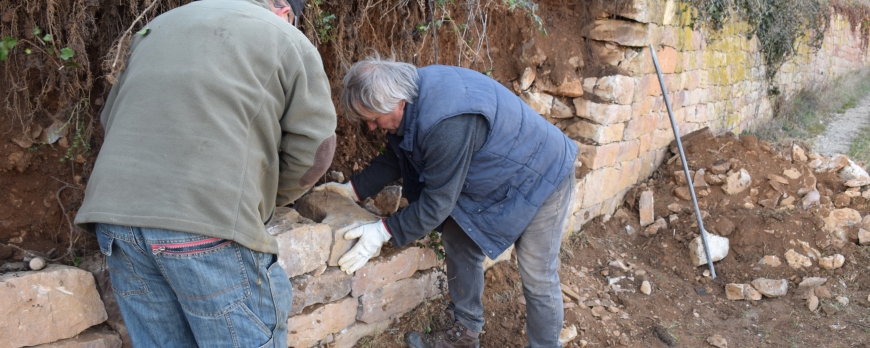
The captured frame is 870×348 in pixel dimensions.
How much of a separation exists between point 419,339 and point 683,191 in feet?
9.94

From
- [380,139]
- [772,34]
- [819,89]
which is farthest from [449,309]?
[819,89]

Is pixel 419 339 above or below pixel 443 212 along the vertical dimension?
below

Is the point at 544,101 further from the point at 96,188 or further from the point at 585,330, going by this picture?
the point at 96,188

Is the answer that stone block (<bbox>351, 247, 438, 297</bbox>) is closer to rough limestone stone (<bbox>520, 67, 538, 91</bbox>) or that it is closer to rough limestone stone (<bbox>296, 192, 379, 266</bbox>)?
rough limestone stone (<bbox>296, 192, 379, 266</bbox>)

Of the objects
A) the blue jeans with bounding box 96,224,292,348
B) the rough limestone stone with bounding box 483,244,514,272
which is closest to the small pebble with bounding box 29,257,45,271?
the blue jeans with bounding box 96,224,292,348

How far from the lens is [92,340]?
7.18ft

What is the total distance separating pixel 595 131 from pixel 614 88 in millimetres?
353

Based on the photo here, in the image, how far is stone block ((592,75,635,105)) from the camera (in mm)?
4234

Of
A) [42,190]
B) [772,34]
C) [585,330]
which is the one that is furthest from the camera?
[772,34]

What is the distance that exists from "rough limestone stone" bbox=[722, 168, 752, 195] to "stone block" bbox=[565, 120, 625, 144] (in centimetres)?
122

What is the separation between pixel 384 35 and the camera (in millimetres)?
3203

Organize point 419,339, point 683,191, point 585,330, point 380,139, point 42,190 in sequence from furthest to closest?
point 683,191 → point 380,139 → point 585,330 → point 419,339 → point 42,190

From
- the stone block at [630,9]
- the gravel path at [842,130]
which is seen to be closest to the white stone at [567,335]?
the stone block at [630,9]

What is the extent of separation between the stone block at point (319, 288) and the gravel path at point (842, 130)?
22.2 feet
